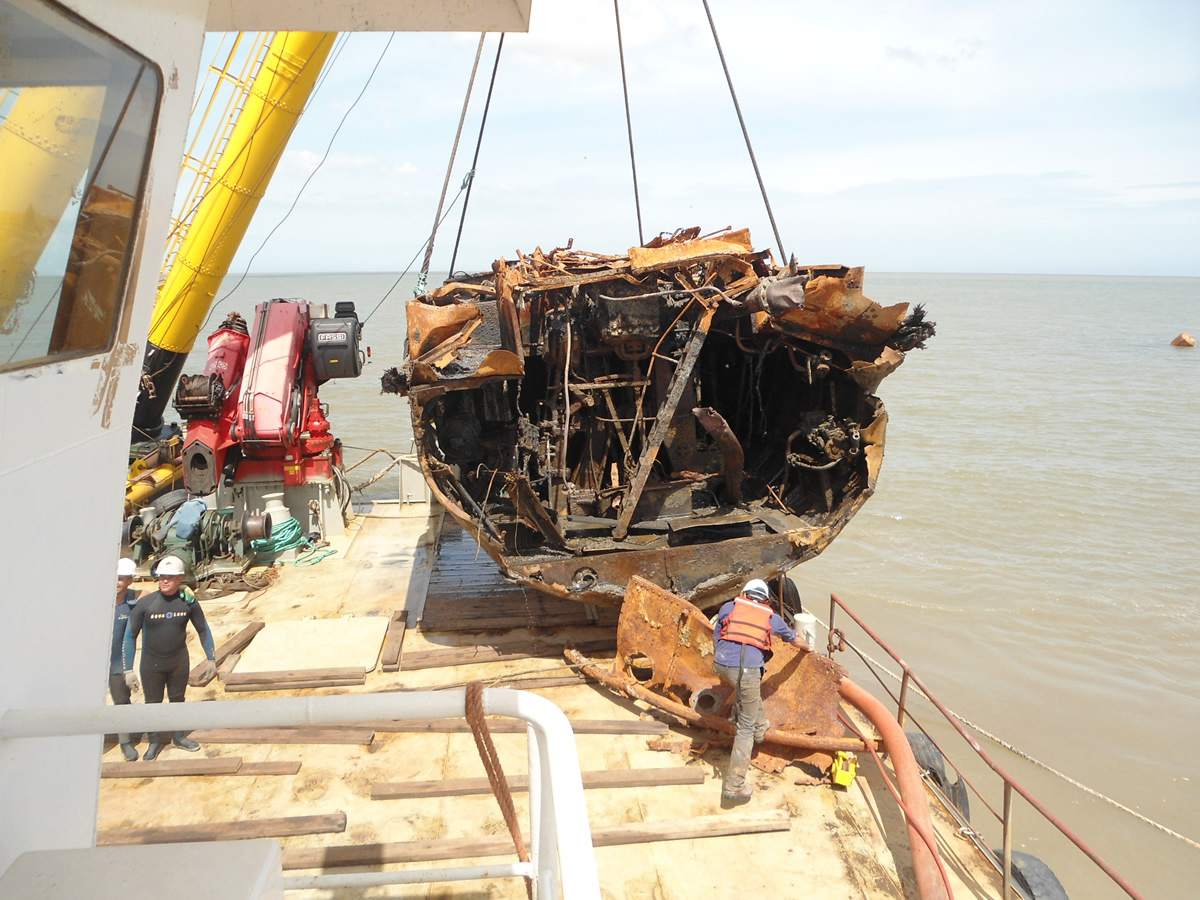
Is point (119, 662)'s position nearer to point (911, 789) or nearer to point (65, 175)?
point (65, 175)

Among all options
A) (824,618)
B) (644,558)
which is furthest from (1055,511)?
(644,558)

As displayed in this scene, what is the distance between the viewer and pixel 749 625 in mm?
4926

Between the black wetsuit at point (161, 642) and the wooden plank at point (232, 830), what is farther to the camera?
the black wetsuit at point (161, 642)

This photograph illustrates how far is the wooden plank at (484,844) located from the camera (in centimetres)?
408

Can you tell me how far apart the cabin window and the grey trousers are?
3.96 m

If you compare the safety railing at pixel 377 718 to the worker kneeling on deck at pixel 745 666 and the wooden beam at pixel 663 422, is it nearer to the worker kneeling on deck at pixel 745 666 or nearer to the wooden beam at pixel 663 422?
the worker kneeling on deck at pixel 745 666

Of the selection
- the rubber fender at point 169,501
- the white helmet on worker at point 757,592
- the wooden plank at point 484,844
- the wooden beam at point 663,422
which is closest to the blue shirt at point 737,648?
the white helmet on worker at point 757,592

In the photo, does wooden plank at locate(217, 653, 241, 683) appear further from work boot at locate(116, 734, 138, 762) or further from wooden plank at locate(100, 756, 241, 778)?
wooden plank at locate(100, 756, 241, 778)

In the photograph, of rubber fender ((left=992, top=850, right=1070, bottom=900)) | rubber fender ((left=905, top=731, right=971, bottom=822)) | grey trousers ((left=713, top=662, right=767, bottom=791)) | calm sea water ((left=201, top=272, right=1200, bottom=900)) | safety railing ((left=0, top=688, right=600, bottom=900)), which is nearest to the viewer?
safety railing ((left=0, top=688, right=600, bottom=900))

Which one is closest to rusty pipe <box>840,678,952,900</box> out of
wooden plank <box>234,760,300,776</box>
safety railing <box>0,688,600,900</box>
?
safety railing <box>0,688,600,900</box>

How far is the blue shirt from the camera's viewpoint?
4855 millimetres

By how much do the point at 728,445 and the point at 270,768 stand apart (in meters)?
4.10

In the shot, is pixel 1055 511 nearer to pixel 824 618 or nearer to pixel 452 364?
pixel 824 618

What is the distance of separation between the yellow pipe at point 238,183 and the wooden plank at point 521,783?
6.14 metres
